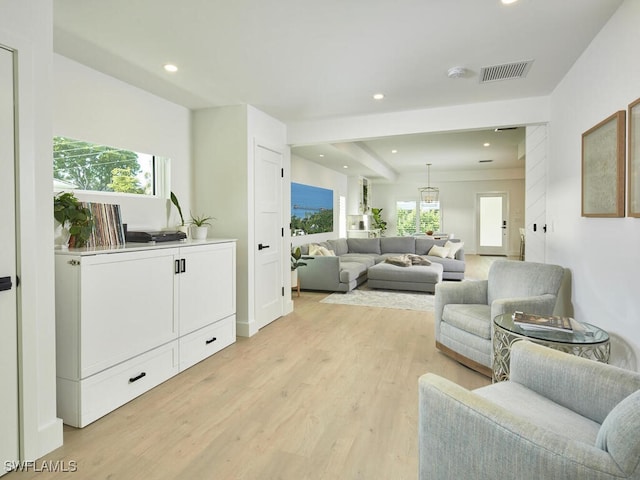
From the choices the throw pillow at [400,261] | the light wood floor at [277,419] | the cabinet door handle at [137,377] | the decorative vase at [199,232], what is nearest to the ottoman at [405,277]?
the throw pillow at [400,261]

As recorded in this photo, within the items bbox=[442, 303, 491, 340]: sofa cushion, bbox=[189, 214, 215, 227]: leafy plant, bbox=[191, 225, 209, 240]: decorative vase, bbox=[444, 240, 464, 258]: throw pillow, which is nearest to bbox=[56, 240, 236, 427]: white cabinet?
bbox=[191, 225, 209, 240]: decorative vase

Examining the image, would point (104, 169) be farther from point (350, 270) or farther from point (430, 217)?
point (430, 217)

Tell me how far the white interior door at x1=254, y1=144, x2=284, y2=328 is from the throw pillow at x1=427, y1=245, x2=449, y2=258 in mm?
3947

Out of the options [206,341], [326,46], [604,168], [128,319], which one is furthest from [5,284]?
[604,168]

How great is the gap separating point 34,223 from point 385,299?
179 inches

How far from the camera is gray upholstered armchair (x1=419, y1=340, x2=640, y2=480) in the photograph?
0.98 meters

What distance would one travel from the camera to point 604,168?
2.34 metres

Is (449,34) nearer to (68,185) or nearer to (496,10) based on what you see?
(496,10)

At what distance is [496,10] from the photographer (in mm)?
2135

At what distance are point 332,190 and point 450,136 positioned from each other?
115 inches

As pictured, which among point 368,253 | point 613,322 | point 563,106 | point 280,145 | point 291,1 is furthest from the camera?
point 368,253

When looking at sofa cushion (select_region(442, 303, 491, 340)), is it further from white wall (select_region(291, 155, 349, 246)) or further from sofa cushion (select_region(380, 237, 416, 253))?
sofa cushion (select_region(380, 237, 416, 253))

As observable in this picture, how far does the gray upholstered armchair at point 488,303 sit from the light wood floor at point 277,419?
18 cm

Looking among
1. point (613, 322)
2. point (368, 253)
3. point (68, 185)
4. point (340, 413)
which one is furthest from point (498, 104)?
point (368, 253)
